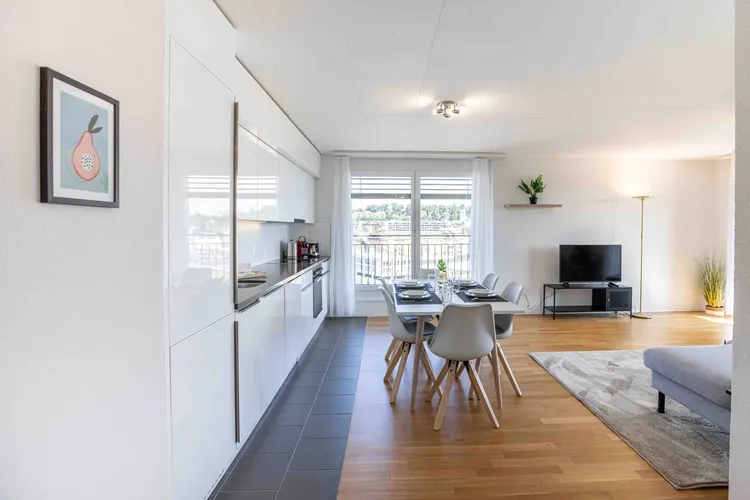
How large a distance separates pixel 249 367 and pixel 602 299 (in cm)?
543

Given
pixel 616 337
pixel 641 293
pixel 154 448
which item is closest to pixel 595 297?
pixel 641 293

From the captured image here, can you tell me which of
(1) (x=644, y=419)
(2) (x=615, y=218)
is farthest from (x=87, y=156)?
(2) (x=615, y=218)

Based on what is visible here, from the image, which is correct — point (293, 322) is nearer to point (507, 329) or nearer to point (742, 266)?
point (507, 329)

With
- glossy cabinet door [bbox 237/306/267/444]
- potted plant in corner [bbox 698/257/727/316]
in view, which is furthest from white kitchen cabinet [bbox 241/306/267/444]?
potted plant in corner [bbox 698/257/727/316]

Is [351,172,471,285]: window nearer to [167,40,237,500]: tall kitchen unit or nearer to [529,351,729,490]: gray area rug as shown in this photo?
[529,351,729,490]: gray area rug

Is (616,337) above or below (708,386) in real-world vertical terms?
below

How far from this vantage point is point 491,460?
2.11 m

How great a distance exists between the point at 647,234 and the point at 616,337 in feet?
7.45

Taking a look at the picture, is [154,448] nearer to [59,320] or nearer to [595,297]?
[59,320]

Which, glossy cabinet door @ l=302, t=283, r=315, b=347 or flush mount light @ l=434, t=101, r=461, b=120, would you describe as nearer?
flush mount light @ l=434, t=101, r=461, b=120

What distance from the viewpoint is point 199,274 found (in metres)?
1.62

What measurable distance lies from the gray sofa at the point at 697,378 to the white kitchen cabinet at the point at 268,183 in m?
3.23

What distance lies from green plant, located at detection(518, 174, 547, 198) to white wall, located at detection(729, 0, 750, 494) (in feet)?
15.9

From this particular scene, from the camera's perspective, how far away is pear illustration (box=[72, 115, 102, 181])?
1017mm
